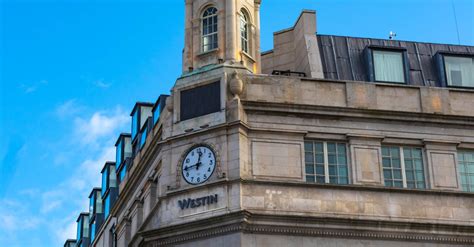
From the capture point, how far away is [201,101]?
3988 cm

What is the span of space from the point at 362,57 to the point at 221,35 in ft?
22.6

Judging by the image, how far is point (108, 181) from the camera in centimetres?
5638

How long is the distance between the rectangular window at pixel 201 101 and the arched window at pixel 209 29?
2.30m

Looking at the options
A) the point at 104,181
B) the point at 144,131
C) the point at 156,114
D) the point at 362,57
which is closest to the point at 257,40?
the point at 362,57

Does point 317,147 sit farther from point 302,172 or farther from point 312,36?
point 312,36

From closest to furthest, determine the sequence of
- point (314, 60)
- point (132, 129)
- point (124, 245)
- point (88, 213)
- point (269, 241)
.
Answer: point (269, 241)
point (314, 60)
point (124, 245)
point (132, 129)
point (88, 213)

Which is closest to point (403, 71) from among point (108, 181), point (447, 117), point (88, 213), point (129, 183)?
point (447, 117)

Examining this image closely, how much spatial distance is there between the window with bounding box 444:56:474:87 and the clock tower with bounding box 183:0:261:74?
8843 mm

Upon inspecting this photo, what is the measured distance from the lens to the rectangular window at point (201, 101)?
130ft

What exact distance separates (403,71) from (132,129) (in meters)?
16.2

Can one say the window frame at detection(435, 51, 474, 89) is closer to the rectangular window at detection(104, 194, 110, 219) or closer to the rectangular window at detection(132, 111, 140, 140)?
the rectangular window at detection(132, 111, 140, 140)

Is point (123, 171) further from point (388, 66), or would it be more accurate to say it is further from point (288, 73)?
point (388, 66)

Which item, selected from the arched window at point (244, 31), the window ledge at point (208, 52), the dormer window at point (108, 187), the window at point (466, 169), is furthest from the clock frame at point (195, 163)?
the dormer window at point (108, 187)

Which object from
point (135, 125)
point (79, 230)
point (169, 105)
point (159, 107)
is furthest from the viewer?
point (79, 230)
